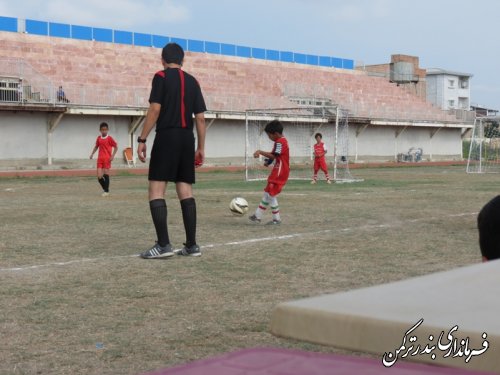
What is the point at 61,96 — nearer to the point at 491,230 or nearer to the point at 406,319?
the point at 491,230

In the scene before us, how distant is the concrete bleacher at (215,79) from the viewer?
3544 cm

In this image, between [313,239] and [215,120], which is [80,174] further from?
[313,239]

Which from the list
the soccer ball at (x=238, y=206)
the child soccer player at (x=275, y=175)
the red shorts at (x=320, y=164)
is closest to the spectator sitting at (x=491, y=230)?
the child soccer player at (x=275, y=175)

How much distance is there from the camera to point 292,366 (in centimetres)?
168

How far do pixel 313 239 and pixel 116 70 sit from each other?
31001 mm

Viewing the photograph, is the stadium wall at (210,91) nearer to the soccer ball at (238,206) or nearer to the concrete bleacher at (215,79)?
the concrete bleacher at (215,79)

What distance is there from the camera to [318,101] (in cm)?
4650

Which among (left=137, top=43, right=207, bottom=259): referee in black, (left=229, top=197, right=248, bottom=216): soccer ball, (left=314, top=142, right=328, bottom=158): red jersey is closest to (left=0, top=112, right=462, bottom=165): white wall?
(left=314, top=142, right=328, bottom=158): red jersey

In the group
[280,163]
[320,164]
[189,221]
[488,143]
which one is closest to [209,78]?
[488,143]

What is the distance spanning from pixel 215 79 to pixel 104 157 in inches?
1004

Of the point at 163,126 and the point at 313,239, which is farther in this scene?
the point at 313,239

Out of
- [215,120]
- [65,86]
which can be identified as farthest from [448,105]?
[65,86]

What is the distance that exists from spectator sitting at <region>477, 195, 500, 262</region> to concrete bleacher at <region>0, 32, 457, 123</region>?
30587 millimetres

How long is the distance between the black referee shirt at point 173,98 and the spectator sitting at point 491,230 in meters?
4.33
